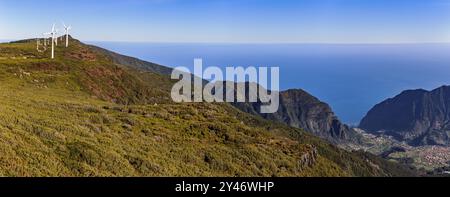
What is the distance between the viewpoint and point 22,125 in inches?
1220

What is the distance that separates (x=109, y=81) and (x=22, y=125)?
274 ft

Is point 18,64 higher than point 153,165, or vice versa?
point 18,64

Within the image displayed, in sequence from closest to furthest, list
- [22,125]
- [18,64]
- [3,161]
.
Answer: [3,161], [22,125], [18,64]

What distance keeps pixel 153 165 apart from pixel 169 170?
1.16 m

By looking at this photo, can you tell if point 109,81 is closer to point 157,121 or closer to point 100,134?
point 157,121

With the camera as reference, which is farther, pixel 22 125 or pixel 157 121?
pixel 157 121
